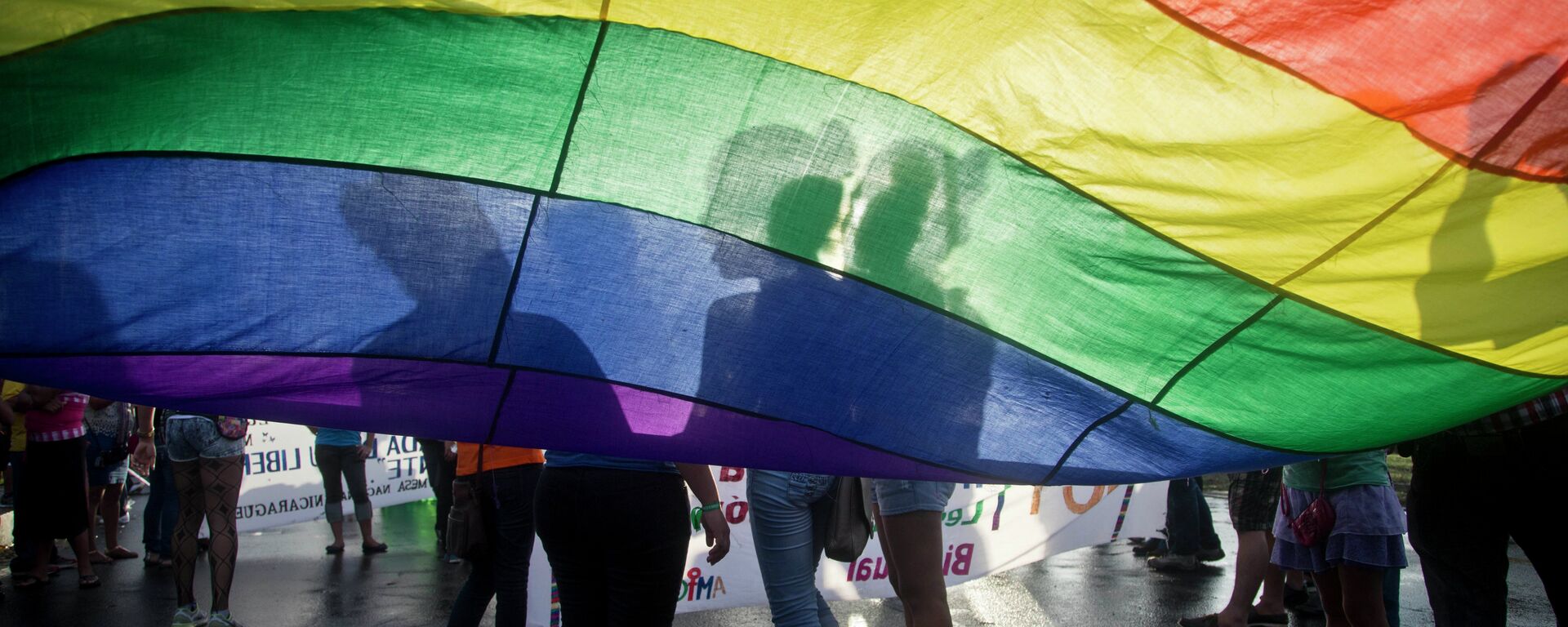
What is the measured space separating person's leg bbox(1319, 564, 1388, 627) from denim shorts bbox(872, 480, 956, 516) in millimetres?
1721

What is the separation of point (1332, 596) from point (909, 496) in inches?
83.4

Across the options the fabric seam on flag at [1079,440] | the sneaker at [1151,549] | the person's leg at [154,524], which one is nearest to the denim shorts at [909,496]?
the fabric seam on flag at [1079,440]

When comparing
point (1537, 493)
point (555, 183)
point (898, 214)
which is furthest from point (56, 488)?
point (1537, 493)

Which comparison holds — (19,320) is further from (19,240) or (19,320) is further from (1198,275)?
(1198,275)

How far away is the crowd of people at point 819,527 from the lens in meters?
3.70

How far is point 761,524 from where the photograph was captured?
167 inches

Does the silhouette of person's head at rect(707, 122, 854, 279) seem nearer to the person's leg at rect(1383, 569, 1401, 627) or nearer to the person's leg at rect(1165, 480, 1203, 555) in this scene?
the person's leg at rect(1383, 569, 1401, 627)

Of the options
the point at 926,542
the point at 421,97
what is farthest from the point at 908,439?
the point at 421,97

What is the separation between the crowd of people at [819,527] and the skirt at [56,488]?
2066mm

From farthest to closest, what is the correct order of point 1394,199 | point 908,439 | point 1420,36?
point 908,439 → point 1394,199 → point 1420,36

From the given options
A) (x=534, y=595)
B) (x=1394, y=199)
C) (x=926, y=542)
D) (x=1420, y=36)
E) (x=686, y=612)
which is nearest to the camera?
(x=1420, y=36)

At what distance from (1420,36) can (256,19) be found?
233 centimetres

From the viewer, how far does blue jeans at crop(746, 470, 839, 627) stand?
4.19 m

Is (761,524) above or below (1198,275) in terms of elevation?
below
